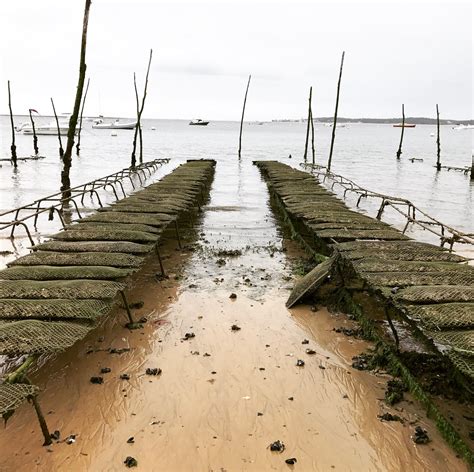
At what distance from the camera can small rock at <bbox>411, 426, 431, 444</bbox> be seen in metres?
4.67

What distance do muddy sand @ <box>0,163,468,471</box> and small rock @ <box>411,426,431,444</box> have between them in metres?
0.05

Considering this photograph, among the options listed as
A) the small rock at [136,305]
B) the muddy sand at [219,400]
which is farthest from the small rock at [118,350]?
the small rock at [136,305]

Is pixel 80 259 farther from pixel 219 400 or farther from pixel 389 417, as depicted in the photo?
pixel 389 417

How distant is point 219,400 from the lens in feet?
17.6

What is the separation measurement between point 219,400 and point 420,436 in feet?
7.38

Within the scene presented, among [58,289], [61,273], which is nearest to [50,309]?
[58,289]

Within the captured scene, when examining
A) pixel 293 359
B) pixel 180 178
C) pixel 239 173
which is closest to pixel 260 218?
pixel 180 178

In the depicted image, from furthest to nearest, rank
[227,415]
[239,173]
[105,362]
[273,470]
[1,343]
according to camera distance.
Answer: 1. [239,173]
2. [105,362]
3. [227,415]
4. [1,343]
5. [273,470]

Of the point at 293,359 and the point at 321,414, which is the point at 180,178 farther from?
the point at 321,414

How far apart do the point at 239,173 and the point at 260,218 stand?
18.6m

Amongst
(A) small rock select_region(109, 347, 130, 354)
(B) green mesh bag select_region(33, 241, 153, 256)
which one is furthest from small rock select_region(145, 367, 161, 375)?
(B) green mesh bag select_region(33, 241, 153, 256)

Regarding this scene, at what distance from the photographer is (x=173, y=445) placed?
15.1ft

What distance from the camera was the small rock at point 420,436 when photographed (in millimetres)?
4668

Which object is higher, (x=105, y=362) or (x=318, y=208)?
(x=318, y=208)
